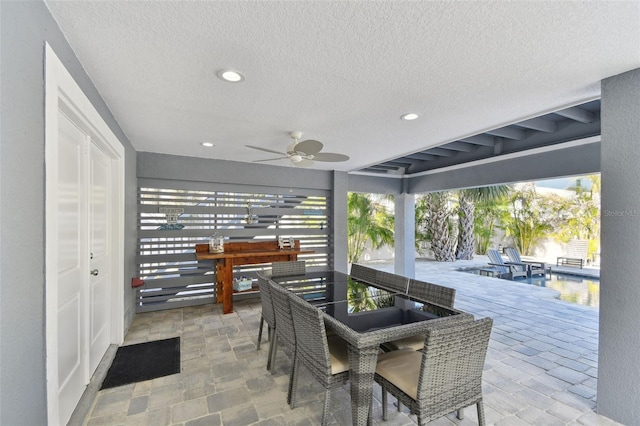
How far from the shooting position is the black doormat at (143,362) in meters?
2.65

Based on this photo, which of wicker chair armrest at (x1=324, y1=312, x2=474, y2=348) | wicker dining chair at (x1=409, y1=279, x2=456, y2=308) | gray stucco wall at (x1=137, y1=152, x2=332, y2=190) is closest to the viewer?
wicker chair armrest at (x1=324, y1=312, x2=474, y2=348)

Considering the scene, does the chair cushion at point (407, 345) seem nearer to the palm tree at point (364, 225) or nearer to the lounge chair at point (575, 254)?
the palm tree at point (364, 225)

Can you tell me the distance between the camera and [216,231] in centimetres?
514

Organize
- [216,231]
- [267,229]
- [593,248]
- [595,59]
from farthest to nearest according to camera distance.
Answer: [593,248] < [267,229] < [216,231] < [595,59]

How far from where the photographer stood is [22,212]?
1215 millimetres

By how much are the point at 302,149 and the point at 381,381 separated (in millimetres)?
2210

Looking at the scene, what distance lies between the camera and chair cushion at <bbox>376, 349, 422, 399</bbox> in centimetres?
174

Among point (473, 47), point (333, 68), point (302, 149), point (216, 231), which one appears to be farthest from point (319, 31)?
point (216, 231)

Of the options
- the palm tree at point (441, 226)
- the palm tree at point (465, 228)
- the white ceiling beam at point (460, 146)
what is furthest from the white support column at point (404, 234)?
the palm tree at point (465, 228)

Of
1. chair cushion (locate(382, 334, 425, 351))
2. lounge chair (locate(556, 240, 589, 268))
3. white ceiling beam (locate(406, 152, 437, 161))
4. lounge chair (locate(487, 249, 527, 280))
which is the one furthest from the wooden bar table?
lounge chair (locate(556, 240, 589, 268))

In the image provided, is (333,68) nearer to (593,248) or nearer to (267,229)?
(267,229)

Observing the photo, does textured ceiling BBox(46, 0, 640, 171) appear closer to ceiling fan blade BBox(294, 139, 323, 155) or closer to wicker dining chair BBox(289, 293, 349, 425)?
ceiling fan blade BBox(294, 139, 323, 155)

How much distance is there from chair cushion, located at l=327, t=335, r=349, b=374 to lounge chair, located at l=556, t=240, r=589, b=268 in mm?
10614

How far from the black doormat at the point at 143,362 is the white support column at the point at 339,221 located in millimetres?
3354
